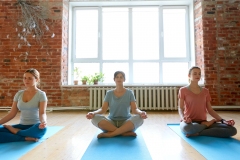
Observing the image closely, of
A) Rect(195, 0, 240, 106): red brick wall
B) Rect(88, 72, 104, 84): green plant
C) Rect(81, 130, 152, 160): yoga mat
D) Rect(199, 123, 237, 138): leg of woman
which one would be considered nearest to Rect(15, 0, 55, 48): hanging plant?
Rect(88, 72, 104, 84): green plant

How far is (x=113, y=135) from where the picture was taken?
194 cm

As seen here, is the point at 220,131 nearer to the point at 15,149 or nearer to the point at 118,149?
the point at 118,149

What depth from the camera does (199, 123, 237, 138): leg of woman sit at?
1922 mm

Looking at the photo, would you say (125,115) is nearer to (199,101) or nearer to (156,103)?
(199,101)

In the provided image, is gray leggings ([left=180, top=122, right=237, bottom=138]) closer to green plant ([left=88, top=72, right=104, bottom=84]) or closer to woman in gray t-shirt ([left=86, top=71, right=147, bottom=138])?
woman in gray t-shirt ([left=86, top=71, right=147, bottom=138])

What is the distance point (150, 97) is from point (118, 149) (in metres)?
2.84

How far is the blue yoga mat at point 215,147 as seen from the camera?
4.60 feet

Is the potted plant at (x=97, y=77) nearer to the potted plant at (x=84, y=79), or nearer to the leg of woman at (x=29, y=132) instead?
the potted plant at (x=84, y=79)

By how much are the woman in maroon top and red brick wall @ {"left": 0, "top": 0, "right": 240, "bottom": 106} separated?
7.81 ft

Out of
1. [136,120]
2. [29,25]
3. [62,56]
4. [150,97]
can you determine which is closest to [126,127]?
[136,120]

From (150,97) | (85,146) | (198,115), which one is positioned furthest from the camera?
(150,97)

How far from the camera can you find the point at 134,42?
16.2 feet

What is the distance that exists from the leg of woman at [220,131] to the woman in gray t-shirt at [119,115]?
691 millimetres

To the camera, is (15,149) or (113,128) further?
A: (113,128)
